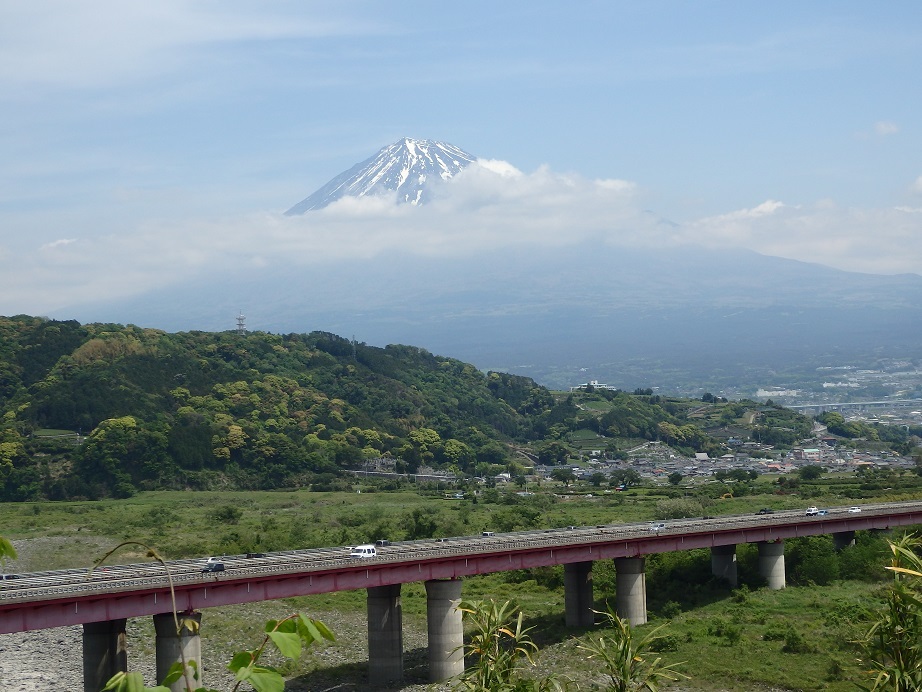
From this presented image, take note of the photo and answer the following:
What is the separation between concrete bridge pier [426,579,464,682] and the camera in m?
53.7

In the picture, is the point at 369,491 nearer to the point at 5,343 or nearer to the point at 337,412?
the point at 337,412

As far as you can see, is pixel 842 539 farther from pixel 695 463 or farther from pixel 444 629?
pixel 695 463

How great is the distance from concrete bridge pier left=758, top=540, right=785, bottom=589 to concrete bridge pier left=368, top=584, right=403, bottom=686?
79.4ft

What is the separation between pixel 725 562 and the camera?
70312 millimetres

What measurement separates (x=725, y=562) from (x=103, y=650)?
3573cm

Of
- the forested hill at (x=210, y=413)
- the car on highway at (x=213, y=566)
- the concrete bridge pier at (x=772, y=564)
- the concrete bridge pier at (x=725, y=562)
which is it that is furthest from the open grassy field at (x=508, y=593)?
the forested hill at (x=210, y=413)

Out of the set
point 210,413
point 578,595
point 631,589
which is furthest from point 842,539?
point 210,413

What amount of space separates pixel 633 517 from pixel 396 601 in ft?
145

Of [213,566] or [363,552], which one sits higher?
[213,566]

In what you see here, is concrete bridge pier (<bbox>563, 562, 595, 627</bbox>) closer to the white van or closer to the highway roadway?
the highway roadway

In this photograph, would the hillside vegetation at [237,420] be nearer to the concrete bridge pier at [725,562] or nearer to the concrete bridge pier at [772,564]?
the concrete bridge pier at [725,562]

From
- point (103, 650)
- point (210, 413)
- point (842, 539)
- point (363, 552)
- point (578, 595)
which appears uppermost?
point (210, 413)

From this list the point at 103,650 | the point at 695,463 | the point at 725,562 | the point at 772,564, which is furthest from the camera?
the point at 695,463

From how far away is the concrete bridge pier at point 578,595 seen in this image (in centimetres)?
6322
